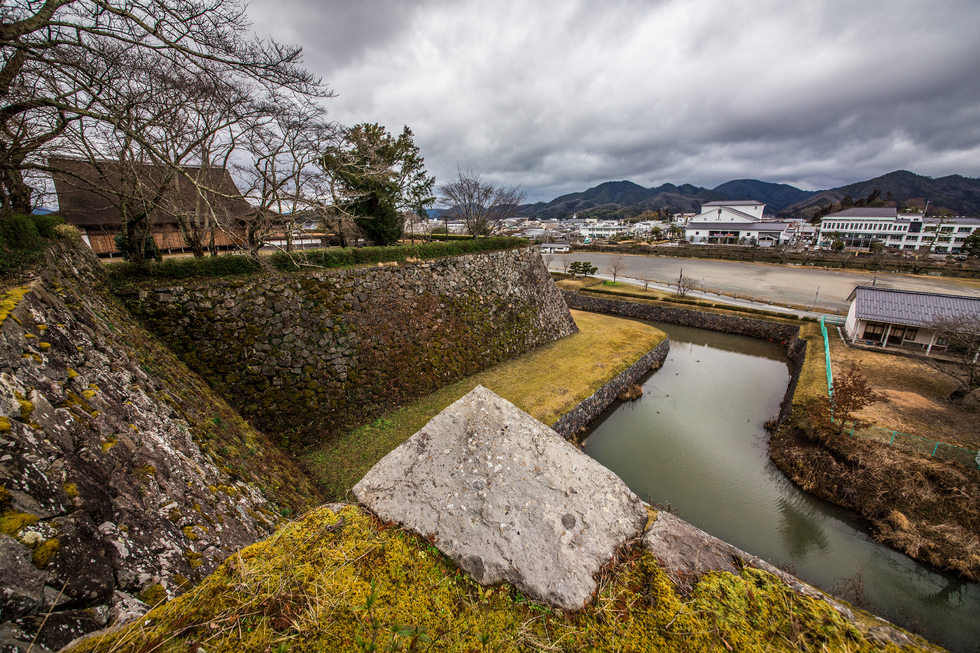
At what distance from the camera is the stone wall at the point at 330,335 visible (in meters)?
7.63

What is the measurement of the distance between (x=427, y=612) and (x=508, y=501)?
2.55 ft

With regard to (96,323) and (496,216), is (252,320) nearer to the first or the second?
(96,323)

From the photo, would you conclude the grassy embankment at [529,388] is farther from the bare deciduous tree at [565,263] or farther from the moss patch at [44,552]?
the bare deciduous tree at [565,263]

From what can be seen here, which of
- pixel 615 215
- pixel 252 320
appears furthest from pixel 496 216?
pixel 615 215

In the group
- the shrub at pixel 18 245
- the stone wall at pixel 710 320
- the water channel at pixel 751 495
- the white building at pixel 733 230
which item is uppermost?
the shrub at pixel 18 245

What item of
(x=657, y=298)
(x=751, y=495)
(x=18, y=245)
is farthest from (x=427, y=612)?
(x=657, y=298)

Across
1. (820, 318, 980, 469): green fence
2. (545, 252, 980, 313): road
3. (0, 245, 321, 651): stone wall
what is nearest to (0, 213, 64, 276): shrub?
(0, 245, 321, 651): stone wall

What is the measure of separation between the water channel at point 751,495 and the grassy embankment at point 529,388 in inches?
59.5

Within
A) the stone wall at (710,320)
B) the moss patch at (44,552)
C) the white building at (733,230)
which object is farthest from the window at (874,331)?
the white building at (733,230)

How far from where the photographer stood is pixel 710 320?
70.7 ft

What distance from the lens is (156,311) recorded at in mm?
7266

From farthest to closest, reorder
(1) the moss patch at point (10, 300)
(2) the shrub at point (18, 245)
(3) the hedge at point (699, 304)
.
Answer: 1. (3) the hedge at point (699, 304)
2. (2) the shrub at point (18, 245)
3. (1) the moss patch at point (10, 300)

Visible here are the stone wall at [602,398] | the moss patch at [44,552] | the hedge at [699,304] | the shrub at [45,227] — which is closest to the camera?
the moss patch at [44,552]

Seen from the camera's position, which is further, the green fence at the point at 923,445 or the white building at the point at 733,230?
the white building at the point at 733,230
